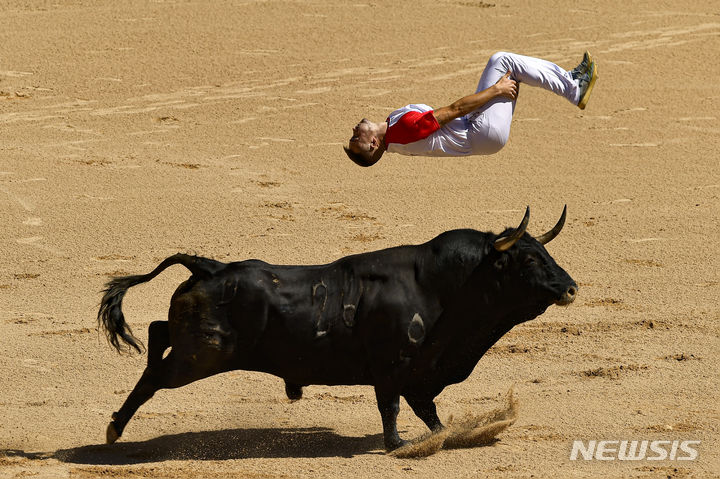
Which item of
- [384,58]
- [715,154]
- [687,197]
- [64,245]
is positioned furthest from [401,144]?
[384,58]

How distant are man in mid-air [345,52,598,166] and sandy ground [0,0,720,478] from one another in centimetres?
178

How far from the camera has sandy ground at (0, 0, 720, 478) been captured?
820 cm

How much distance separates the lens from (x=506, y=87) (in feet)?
26.8

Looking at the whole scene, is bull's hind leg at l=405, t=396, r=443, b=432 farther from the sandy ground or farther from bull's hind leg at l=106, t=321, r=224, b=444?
bull's hind leg at l=106, t=321, r=224, b=444

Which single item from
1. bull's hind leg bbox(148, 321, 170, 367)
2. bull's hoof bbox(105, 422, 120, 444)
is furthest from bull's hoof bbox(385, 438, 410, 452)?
bull's hoof bbox(105, 422, 120, 444)

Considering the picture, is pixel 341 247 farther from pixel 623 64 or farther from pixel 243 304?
pixel 623 64

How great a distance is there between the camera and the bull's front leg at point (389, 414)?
306 inches

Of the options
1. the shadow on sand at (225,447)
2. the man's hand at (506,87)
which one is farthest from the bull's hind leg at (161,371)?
the man's hand at (506,87)

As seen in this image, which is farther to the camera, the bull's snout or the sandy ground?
the sandy ground

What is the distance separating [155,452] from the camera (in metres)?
7.88

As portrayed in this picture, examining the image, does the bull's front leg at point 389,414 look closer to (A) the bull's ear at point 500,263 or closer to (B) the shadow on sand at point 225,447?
(B) the shadow on sand at point 225,447

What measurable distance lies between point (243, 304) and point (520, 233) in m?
1.71

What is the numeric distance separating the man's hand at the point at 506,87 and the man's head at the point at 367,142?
2.61 ft

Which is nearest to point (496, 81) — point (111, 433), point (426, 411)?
point (426, 411)
